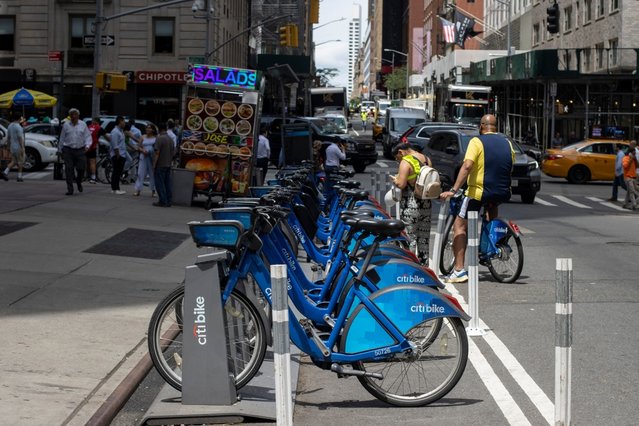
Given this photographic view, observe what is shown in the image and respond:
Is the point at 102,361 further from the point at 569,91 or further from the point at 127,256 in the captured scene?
the point at 569,91

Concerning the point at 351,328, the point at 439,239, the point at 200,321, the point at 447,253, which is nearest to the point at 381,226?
the point at 351,328

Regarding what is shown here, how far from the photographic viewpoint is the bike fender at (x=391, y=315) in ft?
24.2

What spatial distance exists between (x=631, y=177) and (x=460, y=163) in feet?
14.9

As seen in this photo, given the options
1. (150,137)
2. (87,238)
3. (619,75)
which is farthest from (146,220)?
(619,75)

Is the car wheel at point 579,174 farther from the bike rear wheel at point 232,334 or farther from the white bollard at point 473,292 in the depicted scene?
the bike rear wheel at point 232,334

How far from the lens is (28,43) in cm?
5575

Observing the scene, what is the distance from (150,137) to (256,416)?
19.6m

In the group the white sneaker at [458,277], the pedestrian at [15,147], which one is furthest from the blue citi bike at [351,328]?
the pedestrian at [15,147]

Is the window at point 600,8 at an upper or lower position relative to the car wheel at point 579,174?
upper

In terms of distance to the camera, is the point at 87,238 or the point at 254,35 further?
the point at 254,35

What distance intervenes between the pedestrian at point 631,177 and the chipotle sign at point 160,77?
101 ft

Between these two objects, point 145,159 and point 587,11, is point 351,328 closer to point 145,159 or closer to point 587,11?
point 145,159

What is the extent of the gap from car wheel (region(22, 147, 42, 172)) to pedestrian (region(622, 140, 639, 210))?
18.6m

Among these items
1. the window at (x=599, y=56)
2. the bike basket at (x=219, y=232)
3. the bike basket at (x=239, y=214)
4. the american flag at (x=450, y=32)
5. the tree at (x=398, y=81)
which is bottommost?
the bike basket at (x=219, y=232)
